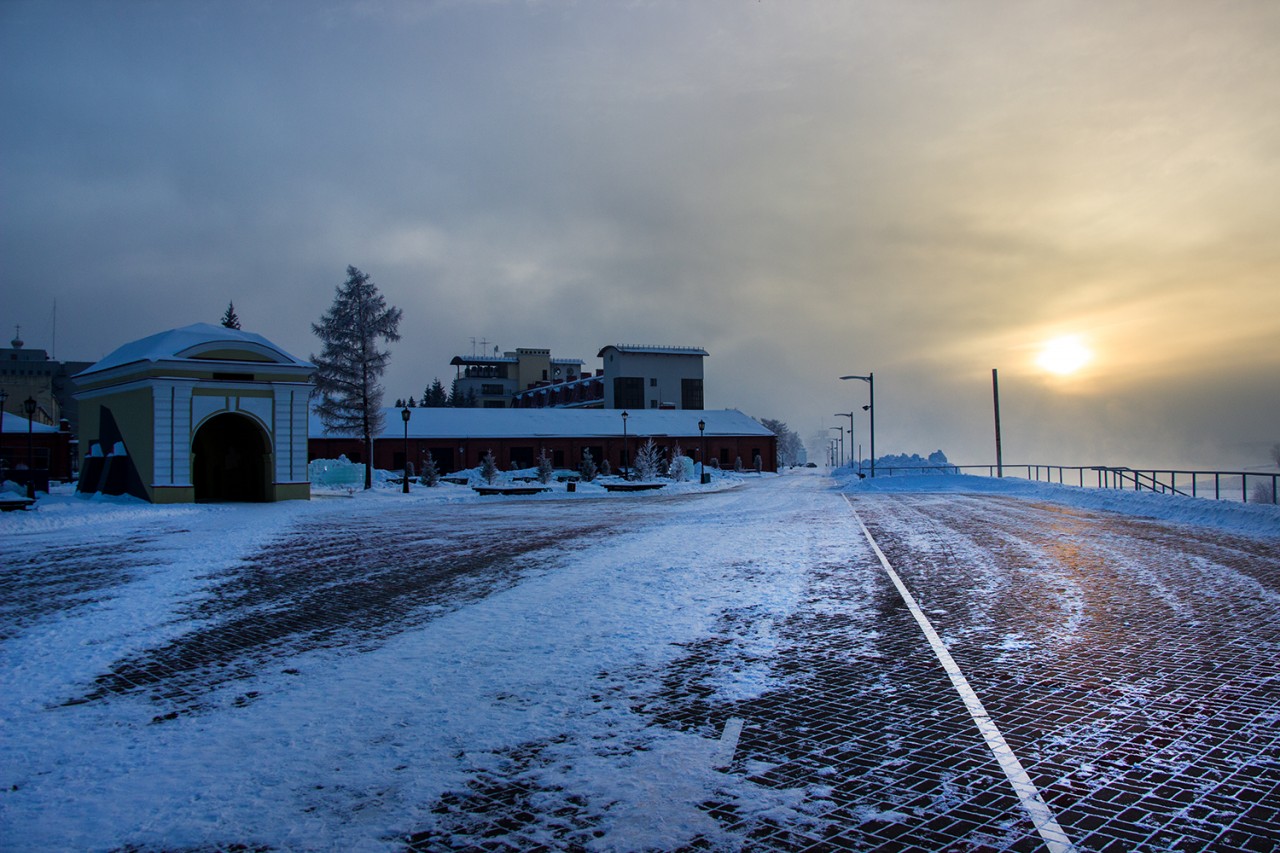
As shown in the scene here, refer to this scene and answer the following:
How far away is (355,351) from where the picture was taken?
4575 centimetres

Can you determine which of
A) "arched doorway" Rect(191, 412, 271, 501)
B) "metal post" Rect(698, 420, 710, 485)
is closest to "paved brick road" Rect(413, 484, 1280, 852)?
"arched doorway" Rect(191, 412, 271, 501)

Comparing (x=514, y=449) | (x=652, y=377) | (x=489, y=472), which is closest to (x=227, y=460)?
(x=489, y=472)

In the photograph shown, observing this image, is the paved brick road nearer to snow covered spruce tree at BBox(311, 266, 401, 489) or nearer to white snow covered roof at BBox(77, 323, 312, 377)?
white snow covered roof at BBox(77, 323, 312, 377)

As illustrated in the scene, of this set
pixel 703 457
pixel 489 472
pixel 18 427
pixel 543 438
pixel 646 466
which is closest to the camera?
pixel 489 472

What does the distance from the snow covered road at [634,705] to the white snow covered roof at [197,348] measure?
64.2ft

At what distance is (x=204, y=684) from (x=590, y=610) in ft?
13.2

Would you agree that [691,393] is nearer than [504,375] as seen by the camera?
Yes

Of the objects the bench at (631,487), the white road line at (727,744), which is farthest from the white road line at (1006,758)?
the bench at (631,487)

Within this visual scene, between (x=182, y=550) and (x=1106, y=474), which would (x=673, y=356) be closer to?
(x=1106, y=474)

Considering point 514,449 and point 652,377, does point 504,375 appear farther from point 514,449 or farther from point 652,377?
point 514,449

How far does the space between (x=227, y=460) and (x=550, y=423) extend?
3266 centimetres

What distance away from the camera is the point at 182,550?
16.0 metres

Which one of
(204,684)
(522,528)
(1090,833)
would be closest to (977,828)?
(1090,833)

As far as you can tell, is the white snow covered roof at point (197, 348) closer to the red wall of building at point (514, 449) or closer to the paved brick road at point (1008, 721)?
the red wall of building at point (514, 449)
